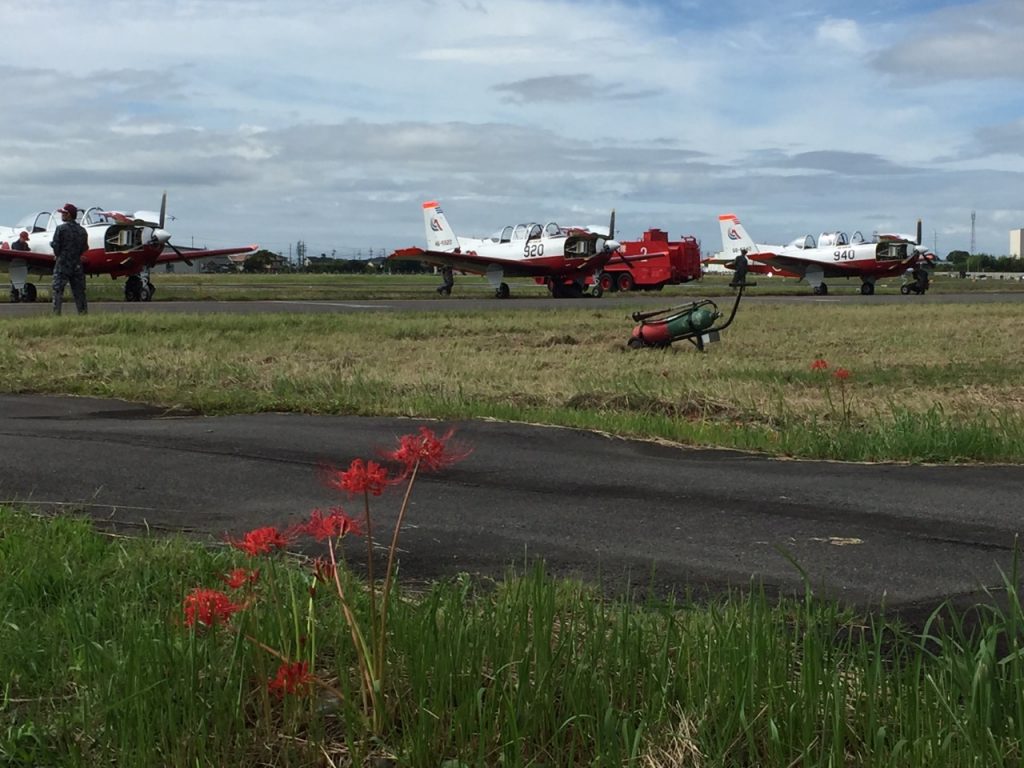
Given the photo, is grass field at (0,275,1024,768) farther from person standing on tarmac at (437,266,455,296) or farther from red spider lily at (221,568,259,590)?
person standing on tarmac at (437,266,455,296)

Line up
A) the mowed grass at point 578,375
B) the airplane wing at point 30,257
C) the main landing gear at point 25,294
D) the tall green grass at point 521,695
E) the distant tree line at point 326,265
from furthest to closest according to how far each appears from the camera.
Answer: the distant tree line at point 326,265, the airplane wing at point 30,257, the main landing gear at point 25,294, the mowed grass at point 578,375, the tall green grass at point 521,695

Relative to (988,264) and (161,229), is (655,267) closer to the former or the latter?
(161,229)

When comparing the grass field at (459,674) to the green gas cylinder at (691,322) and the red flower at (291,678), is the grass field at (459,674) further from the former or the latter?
the green gas cylinder at (691,322)

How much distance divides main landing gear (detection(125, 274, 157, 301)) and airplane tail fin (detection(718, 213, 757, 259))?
3463cm

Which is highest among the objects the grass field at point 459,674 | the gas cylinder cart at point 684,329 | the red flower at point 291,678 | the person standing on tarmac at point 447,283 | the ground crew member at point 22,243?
the ground crew member at point 22,243

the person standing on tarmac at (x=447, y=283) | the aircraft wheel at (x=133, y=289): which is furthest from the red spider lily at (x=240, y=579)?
the person standing on tarmac at (x=447, y=283)

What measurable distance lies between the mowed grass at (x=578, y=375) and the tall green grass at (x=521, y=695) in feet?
15.0

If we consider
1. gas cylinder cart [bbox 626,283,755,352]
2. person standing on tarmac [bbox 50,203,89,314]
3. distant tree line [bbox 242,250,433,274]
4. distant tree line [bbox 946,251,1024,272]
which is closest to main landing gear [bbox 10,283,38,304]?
person standing on tarmac [bbox 50,203,89,314]

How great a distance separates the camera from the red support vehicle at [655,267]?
47938mm

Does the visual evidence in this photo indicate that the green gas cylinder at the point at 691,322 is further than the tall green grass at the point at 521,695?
Yes

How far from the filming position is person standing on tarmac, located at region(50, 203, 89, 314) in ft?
59.9

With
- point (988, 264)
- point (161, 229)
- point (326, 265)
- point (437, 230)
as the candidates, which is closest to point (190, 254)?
point (161, 229)

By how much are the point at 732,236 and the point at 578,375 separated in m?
47.7

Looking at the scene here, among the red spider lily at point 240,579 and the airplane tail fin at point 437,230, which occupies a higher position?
the airplane tail fin at point 437,230
